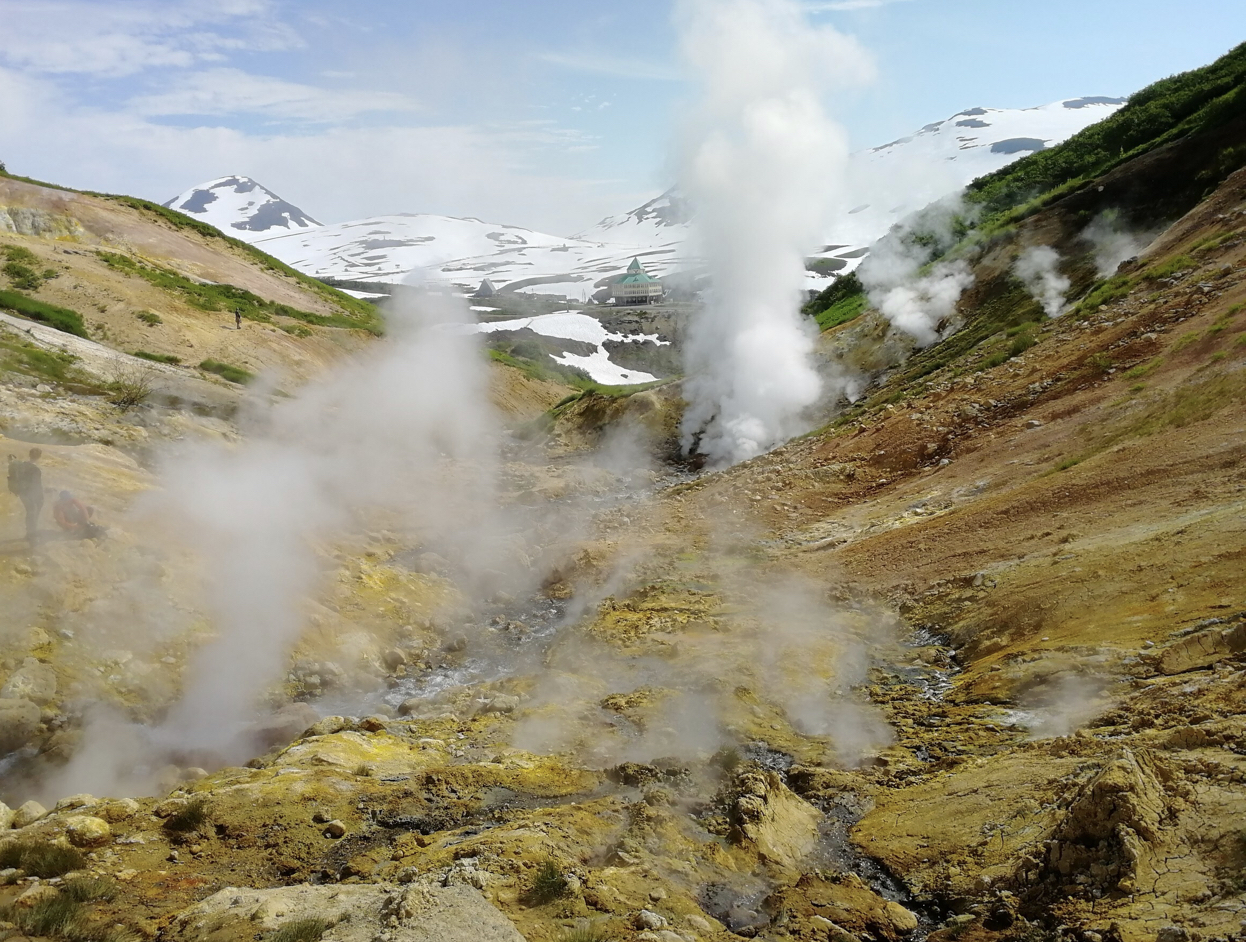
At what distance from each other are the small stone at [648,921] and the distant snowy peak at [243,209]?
6769 inches

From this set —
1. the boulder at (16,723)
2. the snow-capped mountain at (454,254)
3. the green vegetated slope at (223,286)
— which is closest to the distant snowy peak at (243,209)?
the snow-capped mountain at (454,254)

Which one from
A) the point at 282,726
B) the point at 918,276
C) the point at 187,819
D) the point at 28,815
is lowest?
the point at 282,726

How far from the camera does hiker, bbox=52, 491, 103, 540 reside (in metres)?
8.05

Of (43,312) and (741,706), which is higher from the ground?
(43,312)

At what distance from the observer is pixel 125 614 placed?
25.0 ft

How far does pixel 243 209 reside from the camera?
17262cm

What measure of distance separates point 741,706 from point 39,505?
24.5 ft

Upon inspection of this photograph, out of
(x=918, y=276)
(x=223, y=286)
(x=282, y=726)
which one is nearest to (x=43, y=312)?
(x=223, y=286)

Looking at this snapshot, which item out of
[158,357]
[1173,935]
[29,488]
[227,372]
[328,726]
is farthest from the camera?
[227,372]

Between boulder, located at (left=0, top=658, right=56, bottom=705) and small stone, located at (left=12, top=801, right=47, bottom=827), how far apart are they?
186cm

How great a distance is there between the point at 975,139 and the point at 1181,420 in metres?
147

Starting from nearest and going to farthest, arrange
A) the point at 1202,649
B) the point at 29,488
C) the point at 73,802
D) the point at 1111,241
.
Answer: the point at 73,802 → the point at 1202,649 → the point at 29,488 → the point at 1111,241

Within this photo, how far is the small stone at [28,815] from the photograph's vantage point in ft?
15.5

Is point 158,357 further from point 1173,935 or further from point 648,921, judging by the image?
point 1173,935
